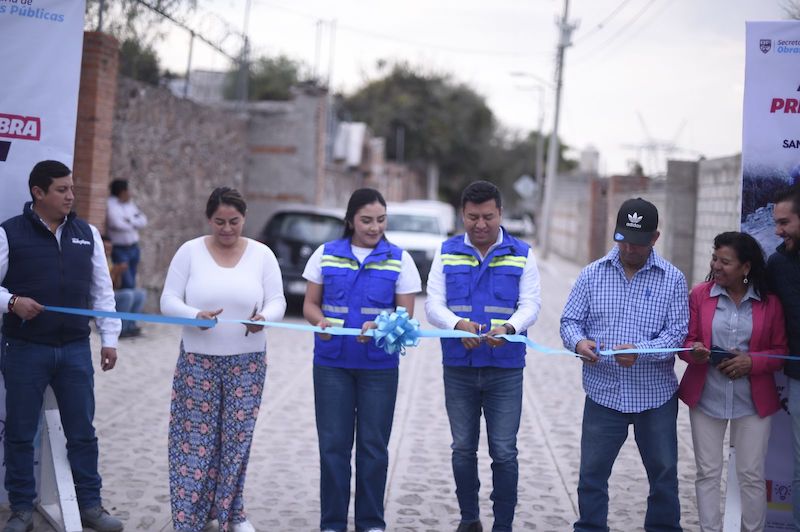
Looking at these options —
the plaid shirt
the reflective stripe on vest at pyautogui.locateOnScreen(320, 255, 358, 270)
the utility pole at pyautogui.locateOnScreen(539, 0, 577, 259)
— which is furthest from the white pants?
the utility pole at pyautogui.locateOnScreen(539, 0, 577, 259)

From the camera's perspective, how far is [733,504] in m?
4.84

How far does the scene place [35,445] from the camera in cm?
550

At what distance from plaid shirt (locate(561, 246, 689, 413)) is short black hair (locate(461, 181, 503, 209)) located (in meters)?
0.73

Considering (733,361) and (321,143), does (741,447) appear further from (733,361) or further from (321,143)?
(321,143)

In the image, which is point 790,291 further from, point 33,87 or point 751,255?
point 33,87

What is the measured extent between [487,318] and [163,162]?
10855 mm

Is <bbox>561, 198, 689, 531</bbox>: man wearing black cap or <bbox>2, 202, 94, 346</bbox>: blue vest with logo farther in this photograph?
<bbox>2, 202, 94, 346</bbox>: blue vest with logo

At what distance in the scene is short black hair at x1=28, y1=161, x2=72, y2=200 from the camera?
505cm

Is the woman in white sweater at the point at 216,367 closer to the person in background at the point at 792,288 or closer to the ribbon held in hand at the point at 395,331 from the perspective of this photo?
the ribbon held in hand at the point at 395,331

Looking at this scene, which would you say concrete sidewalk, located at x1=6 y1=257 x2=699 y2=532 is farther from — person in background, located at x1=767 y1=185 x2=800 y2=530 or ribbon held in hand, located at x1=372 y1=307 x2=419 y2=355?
ribbon held in hand, located at x1=372 y1=307 x2=419 y2=355

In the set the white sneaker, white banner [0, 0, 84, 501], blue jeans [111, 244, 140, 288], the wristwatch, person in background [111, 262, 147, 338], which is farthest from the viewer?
blue jeans [111, 244, 140, 288]

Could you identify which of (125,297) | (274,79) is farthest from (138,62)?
(274,79)

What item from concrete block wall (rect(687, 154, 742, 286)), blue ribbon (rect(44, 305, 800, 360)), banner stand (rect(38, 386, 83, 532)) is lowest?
banner stand (rect(38, 386, 83, 532))

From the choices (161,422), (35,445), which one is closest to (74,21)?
(35,445)
